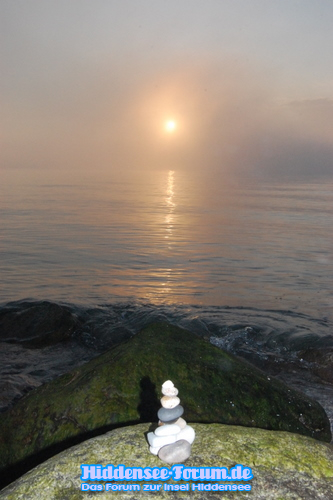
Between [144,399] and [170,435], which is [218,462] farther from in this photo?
[144,399]

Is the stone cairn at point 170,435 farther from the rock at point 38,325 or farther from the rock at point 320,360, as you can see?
the rock at point 38,325

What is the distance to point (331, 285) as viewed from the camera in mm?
19047

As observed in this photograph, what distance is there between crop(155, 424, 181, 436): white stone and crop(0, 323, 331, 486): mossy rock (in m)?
2.48

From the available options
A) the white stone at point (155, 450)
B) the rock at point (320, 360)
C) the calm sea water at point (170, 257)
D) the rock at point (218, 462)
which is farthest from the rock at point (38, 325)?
the white stone at point (155, 450)

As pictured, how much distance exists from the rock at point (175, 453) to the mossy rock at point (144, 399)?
249 centimetres

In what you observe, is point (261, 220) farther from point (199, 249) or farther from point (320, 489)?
point (320, 489)

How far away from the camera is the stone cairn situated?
3.09 meters

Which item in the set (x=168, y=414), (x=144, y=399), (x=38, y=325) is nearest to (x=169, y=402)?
(x=168, y=414)

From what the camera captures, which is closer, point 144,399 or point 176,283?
point 144,399

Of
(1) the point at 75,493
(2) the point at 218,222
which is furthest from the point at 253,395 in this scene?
(2) the point at 218,222

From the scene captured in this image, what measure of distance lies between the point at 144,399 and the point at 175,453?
2.77 meters

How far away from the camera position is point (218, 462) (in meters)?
3.15

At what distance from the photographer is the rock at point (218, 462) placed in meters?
2.86

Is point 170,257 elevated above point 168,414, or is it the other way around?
point 168,414
